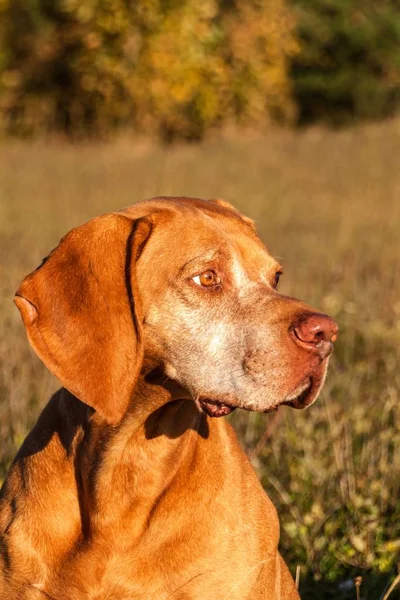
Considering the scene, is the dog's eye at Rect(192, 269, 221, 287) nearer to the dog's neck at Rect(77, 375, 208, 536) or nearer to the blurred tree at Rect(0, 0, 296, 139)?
the dog's neck at Rect(77, 375, 208, 536)

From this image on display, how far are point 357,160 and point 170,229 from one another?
1115 centimetres

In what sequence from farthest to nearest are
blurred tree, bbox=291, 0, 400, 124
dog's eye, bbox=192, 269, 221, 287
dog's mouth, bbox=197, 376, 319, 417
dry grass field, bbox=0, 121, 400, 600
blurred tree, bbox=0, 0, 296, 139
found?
blurred tree, bbox=291, 0, 400, 124, blurred tree, bbox=0, 0, 296, 139, dry grass field, bbox=0, 121, 400, 600, dog's eye, bbox=192, 269, 221, 287, dog's mouth, bbox=197, 376, 319, 417

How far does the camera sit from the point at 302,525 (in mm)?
4059

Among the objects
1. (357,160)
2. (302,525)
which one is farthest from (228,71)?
(302,525)

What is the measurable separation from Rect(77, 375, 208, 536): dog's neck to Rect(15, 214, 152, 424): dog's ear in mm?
214

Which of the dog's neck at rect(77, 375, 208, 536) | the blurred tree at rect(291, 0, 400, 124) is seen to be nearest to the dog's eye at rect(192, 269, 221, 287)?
the dog's neck at rect(77, 375, 208, 536)

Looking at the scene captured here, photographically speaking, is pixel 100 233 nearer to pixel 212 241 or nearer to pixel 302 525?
pixel 212 241

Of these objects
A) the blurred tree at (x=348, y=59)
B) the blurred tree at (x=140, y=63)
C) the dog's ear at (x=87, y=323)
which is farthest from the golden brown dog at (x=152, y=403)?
the blurred tree at (x=348, y=59)

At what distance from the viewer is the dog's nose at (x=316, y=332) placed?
282 centimetres

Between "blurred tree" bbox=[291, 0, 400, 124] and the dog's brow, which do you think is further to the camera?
"blurred tree" bbox=[291, 0, 400, 124]

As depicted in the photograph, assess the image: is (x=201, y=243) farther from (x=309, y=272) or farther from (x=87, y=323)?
(x=309, y=272)

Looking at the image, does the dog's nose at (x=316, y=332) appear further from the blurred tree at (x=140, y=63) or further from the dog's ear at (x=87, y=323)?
the blurred tree at (x=140, y=63)

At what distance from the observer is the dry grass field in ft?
13.7

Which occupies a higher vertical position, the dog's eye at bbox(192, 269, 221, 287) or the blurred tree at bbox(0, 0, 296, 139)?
the dog's eye at bbox(192, 269, 221, 287)
